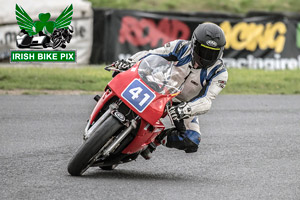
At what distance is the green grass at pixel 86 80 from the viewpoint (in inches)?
559

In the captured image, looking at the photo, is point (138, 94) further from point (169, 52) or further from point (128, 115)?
point (169, 52)

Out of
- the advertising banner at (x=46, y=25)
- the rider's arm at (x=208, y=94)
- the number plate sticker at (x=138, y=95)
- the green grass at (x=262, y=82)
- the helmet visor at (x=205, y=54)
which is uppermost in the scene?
the helmet visor at (x=205, y=54)

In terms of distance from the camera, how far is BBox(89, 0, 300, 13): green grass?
2351 centimetres

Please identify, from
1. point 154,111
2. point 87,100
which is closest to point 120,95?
point 154,111

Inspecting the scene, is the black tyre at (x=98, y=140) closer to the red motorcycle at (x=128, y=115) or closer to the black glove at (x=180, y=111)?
the red motorcycle at (x=128, y=115)

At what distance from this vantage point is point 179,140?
6.66m

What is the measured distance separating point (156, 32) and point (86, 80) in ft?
11.5

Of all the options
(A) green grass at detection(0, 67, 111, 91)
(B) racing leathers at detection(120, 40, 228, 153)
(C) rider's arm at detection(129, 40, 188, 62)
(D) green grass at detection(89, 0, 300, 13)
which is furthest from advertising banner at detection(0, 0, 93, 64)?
(B) racing leathers at detection(120, 40, 228, 153)

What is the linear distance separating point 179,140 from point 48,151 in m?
1.75

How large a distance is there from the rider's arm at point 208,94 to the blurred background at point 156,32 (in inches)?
403

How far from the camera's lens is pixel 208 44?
6340 mm

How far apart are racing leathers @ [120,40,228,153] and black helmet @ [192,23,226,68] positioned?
186 millimetres

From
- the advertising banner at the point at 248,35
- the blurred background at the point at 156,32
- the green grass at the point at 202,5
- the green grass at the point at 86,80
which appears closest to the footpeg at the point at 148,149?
the green grass at the point at 86,80

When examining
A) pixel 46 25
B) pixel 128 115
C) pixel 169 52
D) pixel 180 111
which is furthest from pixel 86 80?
pixel 128 115
